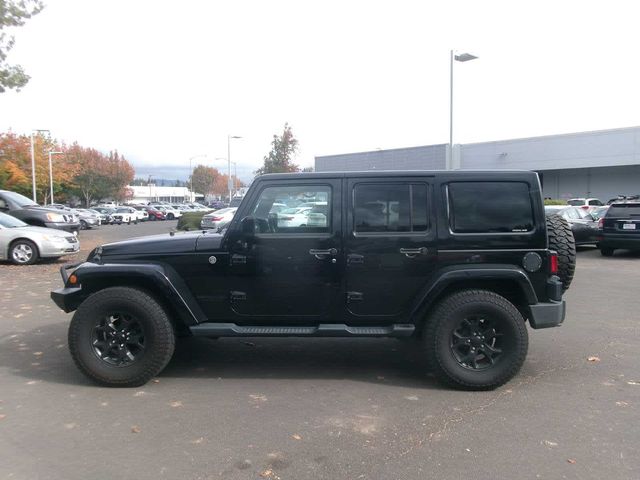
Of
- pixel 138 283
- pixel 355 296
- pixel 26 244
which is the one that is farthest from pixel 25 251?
pixel 355 296

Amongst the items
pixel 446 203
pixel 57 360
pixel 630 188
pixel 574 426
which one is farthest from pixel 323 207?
pixel 630 188

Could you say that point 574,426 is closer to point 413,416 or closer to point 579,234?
point 413,416

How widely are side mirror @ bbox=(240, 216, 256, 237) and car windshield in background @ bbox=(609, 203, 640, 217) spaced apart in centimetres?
1288

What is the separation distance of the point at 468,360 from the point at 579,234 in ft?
42.9

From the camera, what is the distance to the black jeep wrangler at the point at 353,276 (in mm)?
4730

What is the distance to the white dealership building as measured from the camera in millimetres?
39125

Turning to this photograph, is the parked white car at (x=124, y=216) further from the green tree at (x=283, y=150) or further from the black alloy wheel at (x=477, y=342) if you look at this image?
the black alloy wheel at (x=477, y=342)

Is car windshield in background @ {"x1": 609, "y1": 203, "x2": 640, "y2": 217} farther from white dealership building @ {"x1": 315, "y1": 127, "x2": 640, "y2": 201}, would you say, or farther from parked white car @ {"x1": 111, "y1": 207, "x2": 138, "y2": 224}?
parked white car @ {"x1": 111, "y1": 207, "x2": 138, "y2": 224}

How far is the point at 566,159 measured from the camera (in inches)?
1651

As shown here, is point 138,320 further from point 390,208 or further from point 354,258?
point 390,208

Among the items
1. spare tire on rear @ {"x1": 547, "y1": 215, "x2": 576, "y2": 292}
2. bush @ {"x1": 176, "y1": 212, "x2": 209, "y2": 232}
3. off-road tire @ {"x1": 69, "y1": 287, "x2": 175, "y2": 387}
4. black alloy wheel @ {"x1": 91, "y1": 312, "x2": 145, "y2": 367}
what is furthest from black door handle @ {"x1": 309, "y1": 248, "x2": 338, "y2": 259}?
bush @ {"x1": 176, "y1": 212, "x2": 209, "y2": 232}

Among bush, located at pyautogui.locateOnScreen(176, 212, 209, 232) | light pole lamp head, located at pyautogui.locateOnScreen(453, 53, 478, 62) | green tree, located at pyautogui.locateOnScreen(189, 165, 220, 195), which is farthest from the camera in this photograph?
green tree, located at pyautogui.locateOnScreen(189, 165, 220, 195)

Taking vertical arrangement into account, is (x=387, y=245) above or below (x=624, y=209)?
below

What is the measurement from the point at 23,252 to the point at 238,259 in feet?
33.8
